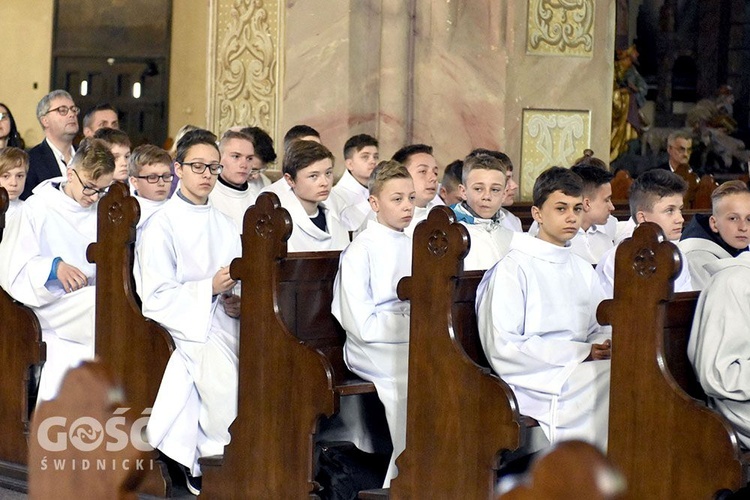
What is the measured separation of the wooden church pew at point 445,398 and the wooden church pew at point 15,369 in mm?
1852

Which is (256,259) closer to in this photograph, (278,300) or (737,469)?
(278,300)

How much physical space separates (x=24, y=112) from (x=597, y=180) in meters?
8.12

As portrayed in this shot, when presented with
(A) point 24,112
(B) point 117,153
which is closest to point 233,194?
(B) point 117,153

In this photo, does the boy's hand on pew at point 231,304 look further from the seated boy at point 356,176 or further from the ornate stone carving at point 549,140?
the ornate stone carving at point 549,140

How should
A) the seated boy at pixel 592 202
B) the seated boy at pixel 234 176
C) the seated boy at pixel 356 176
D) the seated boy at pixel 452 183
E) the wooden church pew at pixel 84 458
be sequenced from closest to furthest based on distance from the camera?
the wooden church pew at pixel 84 458 → the seated boy at pixel 592 202 → the seated boy at pixel 234 176 → the seated boy at pixel 452 183 → the seated boy at pixel 356 176

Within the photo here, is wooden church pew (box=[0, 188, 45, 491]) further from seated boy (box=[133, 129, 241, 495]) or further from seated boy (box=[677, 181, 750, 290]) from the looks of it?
seated boy (box=[677, 181, 750, 290])

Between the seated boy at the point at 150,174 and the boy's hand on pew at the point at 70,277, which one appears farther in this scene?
the seated boy at the point at 150,174

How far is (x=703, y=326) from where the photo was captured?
4.03 meters

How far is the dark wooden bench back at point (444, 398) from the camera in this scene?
13.4ft

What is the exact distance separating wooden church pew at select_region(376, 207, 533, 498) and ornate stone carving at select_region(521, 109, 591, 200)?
422 centimetres

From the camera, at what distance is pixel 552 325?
4.52m

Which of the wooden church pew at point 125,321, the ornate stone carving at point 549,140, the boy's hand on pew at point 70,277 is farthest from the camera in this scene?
the ornate stone carving at point 549,140

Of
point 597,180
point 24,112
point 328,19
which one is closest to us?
point 597,180

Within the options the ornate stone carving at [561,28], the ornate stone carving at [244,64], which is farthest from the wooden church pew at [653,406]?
the ornate stone carving at [244,64]
